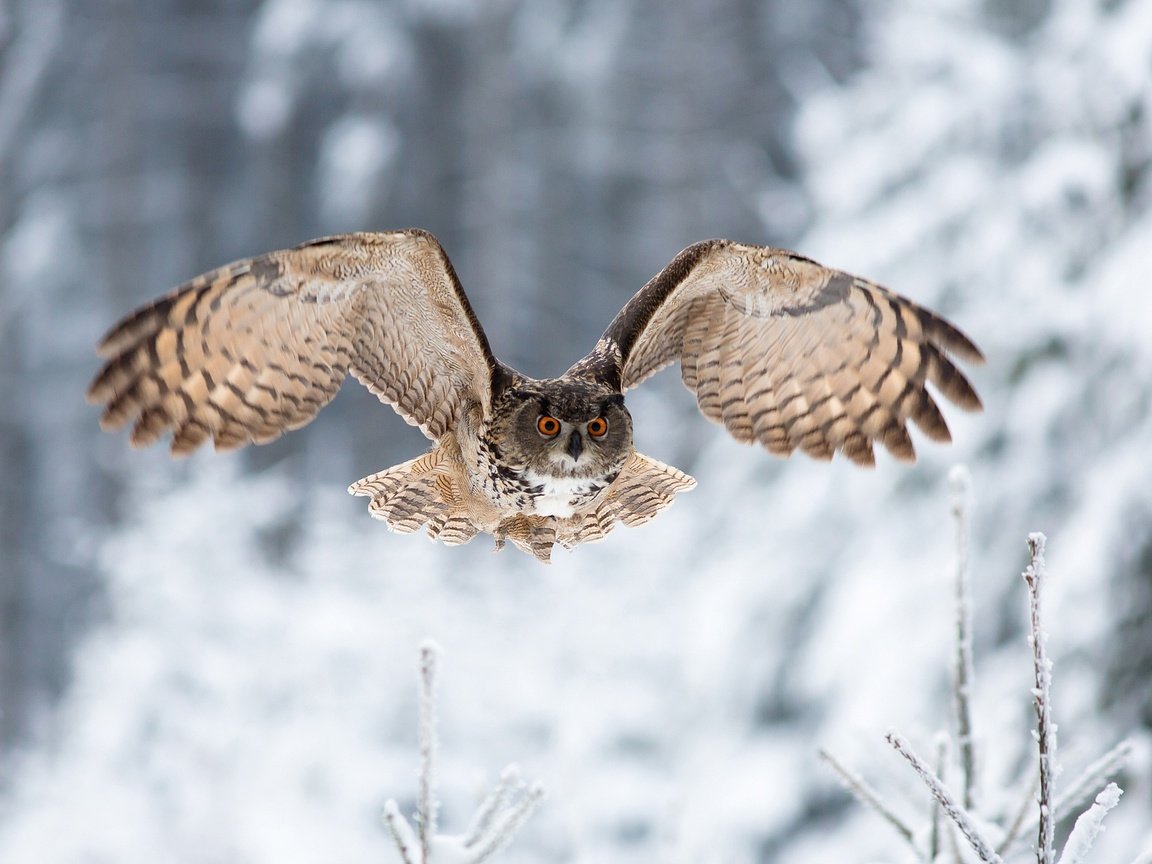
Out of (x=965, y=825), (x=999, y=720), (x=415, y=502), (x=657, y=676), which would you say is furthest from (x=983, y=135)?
(x=657, y=676)

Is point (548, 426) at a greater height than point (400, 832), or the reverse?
point (548, 426)

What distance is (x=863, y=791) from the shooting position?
99.0 inches

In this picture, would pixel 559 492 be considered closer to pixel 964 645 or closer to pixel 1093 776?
pixel 964 645

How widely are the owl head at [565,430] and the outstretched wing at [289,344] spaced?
147mm

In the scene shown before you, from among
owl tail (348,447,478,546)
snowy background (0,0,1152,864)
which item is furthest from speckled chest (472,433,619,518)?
snowy background (0,0,1152,864)

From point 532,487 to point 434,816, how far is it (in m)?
1.34

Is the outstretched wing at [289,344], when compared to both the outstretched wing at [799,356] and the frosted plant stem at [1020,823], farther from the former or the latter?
the frosted plant stem at [1020,823]

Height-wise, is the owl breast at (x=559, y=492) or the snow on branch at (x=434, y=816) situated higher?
the owl breast at (x=559, y=492)

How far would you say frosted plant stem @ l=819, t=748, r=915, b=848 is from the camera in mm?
2455

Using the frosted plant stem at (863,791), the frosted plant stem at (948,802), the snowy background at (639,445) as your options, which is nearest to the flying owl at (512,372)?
the snowy background at (639,445)

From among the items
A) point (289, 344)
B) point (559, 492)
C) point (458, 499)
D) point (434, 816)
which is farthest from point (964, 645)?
point (289, 344)

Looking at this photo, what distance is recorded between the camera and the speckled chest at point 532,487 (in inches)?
131

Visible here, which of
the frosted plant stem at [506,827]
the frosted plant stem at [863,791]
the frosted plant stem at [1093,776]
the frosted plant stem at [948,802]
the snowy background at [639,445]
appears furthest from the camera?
the snowy background at [639,445]

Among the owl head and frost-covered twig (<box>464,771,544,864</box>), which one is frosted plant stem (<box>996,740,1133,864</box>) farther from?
the owl head
